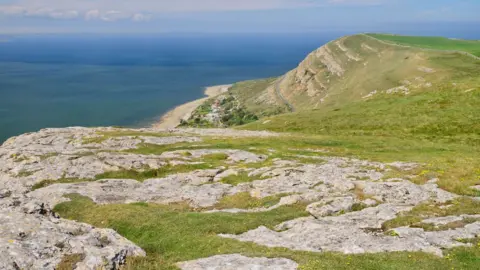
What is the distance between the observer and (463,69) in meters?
143

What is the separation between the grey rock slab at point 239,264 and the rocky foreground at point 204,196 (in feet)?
0.22

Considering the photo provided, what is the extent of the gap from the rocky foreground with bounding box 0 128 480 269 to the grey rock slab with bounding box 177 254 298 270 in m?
0.07

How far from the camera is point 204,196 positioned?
47594mm

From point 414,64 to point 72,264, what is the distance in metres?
183

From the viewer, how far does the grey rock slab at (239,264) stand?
22.4 meters

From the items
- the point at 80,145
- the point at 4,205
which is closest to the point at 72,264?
the point at 4,205

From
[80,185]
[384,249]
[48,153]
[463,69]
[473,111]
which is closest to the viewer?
[384,249]

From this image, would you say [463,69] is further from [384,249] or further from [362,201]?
[384,249]

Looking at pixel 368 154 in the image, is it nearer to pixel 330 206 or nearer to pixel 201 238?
pixel 330 206

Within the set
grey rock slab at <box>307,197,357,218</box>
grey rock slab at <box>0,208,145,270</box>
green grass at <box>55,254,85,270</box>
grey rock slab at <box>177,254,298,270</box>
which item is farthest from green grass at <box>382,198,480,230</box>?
green grass at <box>55,254,85,270</box>

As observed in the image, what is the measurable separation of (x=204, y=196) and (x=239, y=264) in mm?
24985

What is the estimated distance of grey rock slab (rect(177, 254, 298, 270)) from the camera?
22.4 meters

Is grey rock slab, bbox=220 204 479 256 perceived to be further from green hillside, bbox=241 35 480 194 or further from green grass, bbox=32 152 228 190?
green grass, bbox=32 152 228 190

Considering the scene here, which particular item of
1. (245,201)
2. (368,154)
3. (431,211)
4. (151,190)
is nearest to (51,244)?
(245,201)
